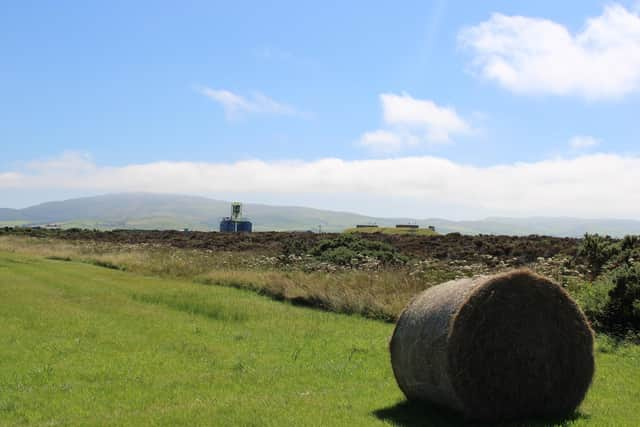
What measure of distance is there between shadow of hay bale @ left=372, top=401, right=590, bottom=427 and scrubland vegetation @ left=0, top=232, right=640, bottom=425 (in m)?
0.03

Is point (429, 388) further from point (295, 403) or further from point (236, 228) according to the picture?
point (236, 228)

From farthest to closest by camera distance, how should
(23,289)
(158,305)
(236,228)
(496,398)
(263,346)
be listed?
1. (236,228)
2. (23,289)
3. (158,305)
4. (263,346)
5. (496,398)

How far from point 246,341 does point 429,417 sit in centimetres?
631

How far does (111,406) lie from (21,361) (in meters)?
3.51

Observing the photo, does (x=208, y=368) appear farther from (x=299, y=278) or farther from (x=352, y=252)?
(x=352, y=252)

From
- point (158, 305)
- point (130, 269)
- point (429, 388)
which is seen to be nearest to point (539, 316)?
point (429, 388)

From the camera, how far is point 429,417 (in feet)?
27.1

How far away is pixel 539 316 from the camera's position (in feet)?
27.1

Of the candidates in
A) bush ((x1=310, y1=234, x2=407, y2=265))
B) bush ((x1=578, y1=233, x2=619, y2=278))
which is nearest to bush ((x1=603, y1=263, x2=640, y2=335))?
bush ((x1=578, y1=233, x2=619, y2=278))

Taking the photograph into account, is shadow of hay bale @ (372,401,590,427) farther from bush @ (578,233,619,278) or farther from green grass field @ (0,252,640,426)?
bush @ (578,233,619,278)

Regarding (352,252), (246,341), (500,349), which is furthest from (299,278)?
(500,349)

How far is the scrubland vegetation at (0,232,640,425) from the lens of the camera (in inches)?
334

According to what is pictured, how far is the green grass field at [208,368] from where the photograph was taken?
27.0 feet

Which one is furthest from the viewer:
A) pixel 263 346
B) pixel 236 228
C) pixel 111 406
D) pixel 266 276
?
pixel 236 228
